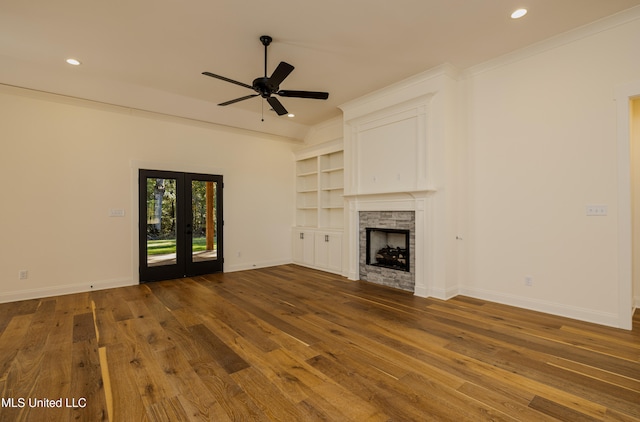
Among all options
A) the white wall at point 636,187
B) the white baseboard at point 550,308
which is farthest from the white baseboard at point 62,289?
the white wall at point 636,187

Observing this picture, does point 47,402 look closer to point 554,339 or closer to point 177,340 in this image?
point 177,340

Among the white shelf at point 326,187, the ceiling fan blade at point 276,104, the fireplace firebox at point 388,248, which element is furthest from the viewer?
the white shelf at point 326,187

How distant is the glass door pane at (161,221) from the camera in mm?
5625

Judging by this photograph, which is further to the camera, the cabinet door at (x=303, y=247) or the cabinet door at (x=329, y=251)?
the cabinet door at (x=303, y=247)

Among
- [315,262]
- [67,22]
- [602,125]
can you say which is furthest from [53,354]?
[602,125]

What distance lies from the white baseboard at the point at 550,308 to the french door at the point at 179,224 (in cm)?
495

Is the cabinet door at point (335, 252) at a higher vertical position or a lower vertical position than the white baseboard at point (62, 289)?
higher

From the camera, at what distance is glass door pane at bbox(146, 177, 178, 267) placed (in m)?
5.62

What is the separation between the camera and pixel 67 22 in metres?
3.29

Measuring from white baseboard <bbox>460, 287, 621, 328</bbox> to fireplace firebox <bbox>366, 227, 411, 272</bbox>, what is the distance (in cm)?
105

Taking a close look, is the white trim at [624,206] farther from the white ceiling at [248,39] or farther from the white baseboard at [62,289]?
the white baseboard at [62,289]

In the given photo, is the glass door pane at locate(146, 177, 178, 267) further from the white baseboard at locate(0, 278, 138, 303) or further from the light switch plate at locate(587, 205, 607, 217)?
the light switch plate at locate(587, 205, 607, 217)

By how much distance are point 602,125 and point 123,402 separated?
5.33 m

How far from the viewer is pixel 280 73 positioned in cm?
329
